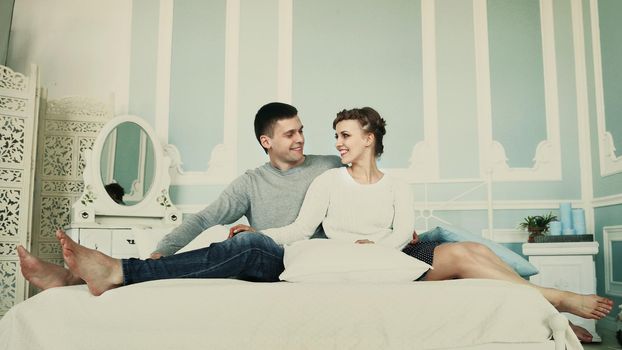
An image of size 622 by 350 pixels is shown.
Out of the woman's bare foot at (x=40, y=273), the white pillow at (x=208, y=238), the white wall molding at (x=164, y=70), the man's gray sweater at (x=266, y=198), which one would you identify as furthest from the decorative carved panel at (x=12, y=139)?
the woman's bare foot at (x=40, y=273)

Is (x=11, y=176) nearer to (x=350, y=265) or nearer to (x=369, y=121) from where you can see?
(x=369, y=121)

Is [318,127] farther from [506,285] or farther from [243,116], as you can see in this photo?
[506,285]

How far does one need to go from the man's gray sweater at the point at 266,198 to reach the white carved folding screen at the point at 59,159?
5.82 feet

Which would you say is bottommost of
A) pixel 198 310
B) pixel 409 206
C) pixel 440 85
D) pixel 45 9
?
pixel 198 310

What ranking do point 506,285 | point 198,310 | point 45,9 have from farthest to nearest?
1. point 45,9
2. point 506,285
3. point 198,310

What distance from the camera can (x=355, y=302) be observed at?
5.07 ft

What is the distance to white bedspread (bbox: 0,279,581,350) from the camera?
4.98 feet

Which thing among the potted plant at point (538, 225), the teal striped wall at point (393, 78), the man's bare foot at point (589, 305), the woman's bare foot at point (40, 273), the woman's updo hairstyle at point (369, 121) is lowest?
the man's bare foot at point (589, 305)

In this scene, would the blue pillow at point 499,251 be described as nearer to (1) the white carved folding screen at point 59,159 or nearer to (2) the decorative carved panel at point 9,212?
(2) the decorative carved panel at point 9,212

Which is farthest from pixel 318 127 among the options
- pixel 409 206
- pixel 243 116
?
pixel 409 206

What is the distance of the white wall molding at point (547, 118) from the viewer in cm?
400

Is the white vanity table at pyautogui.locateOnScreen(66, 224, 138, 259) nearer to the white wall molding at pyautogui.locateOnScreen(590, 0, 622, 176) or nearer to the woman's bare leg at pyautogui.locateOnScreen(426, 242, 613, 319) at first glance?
the woman's bare leg at pyautogui.locateOnScreen(426, 242, 613, 319)

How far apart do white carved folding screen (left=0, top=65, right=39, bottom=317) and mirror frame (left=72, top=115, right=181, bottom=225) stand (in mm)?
301

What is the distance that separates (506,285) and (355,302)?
431mm
